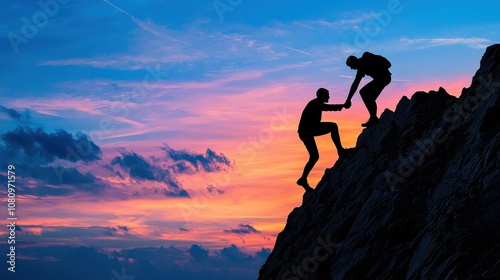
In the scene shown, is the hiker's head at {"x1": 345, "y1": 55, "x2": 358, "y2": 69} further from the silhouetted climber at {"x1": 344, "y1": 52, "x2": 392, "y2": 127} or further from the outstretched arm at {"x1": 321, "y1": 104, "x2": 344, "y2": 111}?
the outstretched arm at {"x1": 321, "y1": 104, "x2": 344, "y2": 111}

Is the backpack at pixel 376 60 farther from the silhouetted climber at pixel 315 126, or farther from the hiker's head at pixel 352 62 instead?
the silhouetted climber at pixel 315 126

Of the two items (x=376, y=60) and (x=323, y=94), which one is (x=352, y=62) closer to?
(x=376, y=60)

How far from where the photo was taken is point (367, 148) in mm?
23344

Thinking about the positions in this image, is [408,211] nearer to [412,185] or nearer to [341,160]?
[412,185]

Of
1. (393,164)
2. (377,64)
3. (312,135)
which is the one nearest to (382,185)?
(393,164)

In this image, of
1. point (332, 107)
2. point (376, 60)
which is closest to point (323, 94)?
point (332, 107)

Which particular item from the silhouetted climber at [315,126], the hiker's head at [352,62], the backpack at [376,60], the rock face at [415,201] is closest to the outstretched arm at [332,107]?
A: the silhouetted climber at [315,126]

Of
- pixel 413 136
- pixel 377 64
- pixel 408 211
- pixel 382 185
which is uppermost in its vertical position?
pixel 377 64

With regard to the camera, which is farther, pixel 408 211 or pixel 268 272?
pixel 268 272

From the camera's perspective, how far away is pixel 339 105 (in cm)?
2112

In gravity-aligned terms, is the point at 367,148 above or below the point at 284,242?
above

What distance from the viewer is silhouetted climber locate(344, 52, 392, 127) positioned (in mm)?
21531

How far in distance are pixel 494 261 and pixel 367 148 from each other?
12.1m

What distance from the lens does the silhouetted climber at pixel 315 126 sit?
21.2 m
